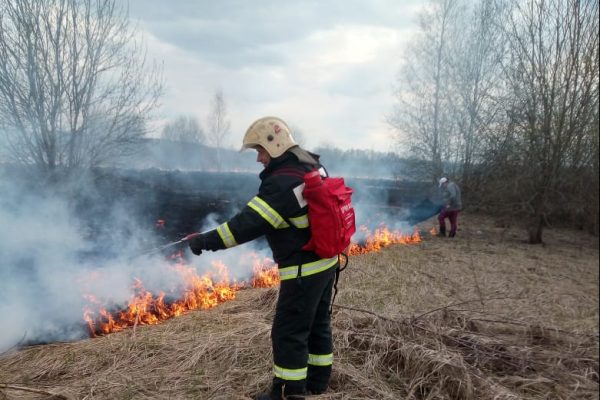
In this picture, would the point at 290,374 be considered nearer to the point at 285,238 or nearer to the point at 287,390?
the point at 287,390

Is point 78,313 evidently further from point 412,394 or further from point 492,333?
point 492,333

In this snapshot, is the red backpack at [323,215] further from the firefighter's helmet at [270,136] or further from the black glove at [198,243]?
the black glove at [198,243]

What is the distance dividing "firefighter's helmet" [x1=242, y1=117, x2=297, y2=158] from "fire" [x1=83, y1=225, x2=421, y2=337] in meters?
2.75

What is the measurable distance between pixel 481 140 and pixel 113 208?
40.0ft

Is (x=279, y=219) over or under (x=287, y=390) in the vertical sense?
over

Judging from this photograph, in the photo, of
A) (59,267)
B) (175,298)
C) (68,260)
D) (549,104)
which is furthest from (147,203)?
(549,104)

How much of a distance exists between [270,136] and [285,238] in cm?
73

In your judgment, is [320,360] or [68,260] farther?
[68,260]

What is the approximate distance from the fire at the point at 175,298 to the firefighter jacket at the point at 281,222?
245 centimetres

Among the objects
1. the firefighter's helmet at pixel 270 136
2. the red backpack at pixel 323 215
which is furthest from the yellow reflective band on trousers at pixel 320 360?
the firefighter's helmet at pixel 270 136

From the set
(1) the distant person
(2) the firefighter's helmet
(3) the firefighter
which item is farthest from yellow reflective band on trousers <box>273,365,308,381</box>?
(1) the distant person

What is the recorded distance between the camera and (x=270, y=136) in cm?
282

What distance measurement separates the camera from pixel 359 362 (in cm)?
365

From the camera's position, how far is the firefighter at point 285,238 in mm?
2629
